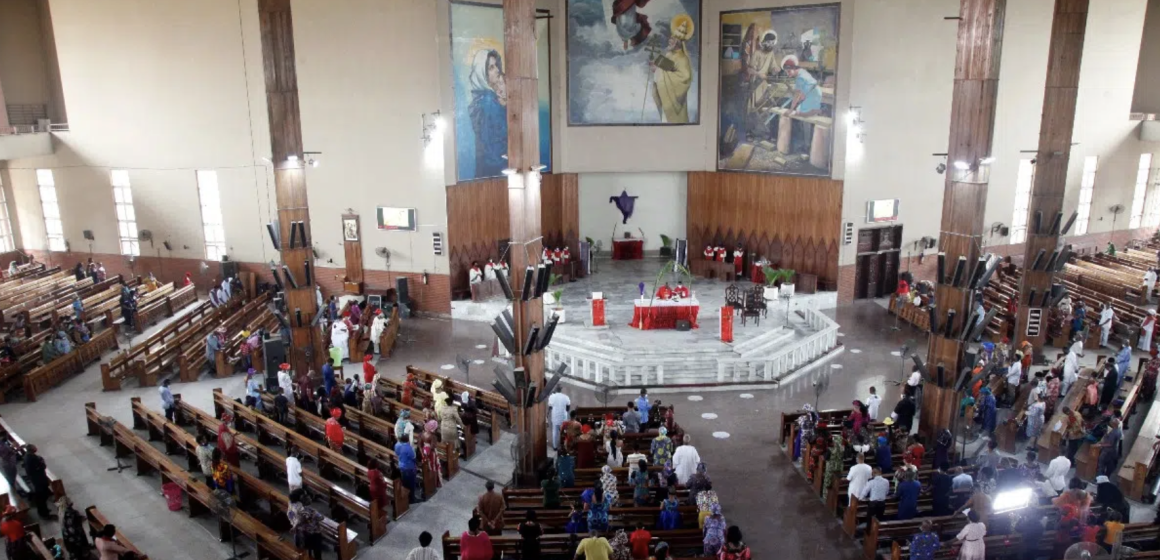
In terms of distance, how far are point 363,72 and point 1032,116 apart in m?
21.8

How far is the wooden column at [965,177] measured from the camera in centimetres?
1367

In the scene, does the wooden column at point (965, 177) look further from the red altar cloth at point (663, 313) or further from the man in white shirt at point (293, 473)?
the man in white shirt at point (293, 473)

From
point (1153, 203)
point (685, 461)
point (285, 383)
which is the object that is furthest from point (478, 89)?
point (1153, 203)

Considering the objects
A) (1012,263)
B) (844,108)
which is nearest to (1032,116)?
(1012,263)

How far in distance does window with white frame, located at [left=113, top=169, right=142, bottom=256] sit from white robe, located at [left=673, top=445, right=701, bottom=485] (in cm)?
2313

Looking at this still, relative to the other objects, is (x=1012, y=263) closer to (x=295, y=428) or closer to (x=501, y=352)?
(x=501, y=352)

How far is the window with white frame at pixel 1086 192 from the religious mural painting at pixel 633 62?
14811 mm

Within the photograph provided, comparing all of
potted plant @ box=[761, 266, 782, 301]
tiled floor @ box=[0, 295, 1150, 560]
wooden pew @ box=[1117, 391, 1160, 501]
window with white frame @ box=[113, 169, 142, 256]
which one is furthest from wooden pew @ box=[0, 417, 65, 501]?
wooden pew @ box=[1117, 391, 1160, 501]

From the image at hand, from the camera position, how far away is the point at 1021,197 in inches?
1097

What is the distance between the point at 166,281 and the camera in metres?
27.8

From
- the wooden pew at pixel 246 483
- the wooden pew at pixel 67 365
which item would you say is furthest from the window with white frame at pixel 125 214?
the wooden pew at pixel 246 483

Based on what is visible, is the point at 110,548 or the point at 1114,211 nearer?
the point at 110,548

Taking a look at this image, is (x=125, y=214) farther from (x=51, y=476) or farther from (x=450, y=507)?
(x=450, y=507)

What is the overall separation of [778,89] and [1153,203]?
17307 mm
